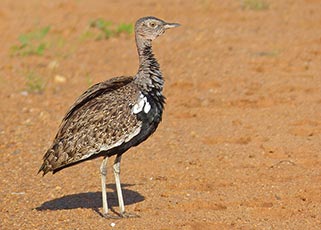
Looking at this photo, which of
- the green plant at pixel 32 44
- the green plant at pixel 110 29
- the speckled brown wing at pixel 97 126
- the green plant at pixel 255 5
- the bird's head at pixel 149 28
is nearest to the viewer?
the speckled brown wing at pixel 97 126

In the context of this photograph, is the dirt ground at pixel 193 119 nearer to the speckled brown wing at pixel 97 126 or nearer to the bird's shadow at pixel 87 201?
the bird's shadow at pixel 87 201

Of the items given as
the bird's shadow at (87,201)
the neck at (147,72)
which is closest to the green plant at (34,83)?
the bird's shadow at (87,201)

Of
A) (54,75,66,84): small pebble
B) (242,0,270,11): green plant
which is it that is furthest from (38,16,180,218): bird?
(242,0,270,11): green plant

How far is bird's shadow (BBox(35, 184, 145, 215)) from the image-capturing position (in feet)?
27.4

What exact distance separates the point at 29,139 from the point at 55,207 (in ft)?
8.23

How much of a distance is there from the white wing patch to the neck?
4.8 inches

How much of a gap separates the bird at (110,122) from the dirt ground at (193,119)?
0.61 meters

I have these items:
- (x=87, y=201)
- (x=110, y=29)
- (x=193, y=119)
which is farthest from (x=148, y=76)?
(x=110, y=29)

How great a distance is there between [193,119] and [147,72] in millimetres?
3173

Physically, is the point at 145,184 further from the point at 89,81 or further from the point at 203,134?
the point at 89,81

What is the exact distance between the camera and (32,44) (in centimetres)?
1585

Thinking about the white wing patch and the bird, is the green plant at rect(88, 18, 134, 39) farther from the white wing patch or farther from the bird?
the white wing patch

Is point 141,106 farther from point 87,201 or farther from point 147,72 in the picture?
point 87,201

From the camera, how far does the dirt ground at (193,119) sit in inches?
321
